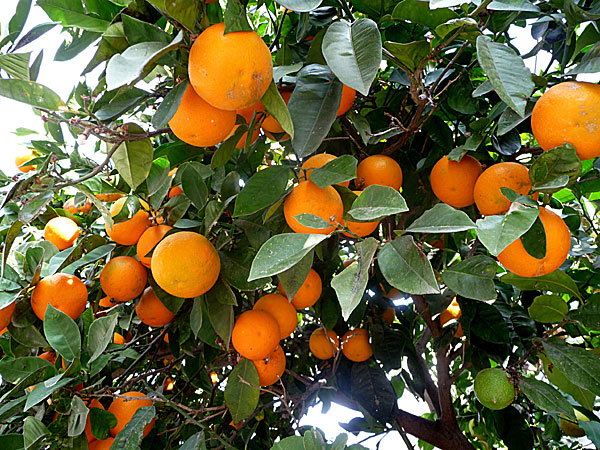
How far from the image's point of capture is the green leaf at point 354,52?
0.64m

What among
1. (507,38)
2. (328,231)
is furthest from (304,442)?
(507,38)

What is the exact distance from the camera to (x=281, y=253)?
2.14 ft

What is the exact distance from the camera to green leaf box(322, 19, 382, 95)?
2.10ft

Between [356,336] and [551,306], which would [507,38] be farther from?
[356,336]

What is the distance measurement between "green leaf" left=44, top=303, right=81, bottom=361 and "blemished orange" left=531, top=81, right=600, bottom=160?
1.08 m

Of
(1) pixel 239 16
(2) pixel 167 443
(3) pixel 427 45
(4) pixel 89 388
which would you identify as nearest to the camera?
(1) pixel 239 16

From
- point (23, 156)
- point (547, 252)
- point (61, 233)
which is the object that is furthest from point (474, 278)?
point (23, 156)

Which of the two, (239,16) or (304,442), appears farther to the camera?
(304,442)

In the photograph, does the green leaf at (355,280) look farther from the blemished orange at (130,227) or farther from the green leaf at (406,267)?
the blemished orange at (130,227)

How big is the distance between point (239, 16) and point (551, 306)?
1030 millimetres

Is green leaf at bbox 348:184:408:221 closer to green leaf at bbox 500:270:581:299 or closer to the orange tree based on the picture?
the orange tree

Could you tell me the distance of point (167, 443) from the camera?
138 cm

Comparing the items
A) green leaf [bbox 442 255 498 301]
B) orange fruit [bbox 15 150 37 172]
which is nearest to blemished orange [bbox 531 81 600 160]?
green leaf [bbox 442 255 498 301]

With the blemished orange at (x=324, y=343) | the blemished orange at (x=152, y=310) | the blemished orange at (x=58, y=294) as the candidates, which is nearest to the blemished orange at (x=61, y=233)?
the blemished orange at (x=58, y=294)
